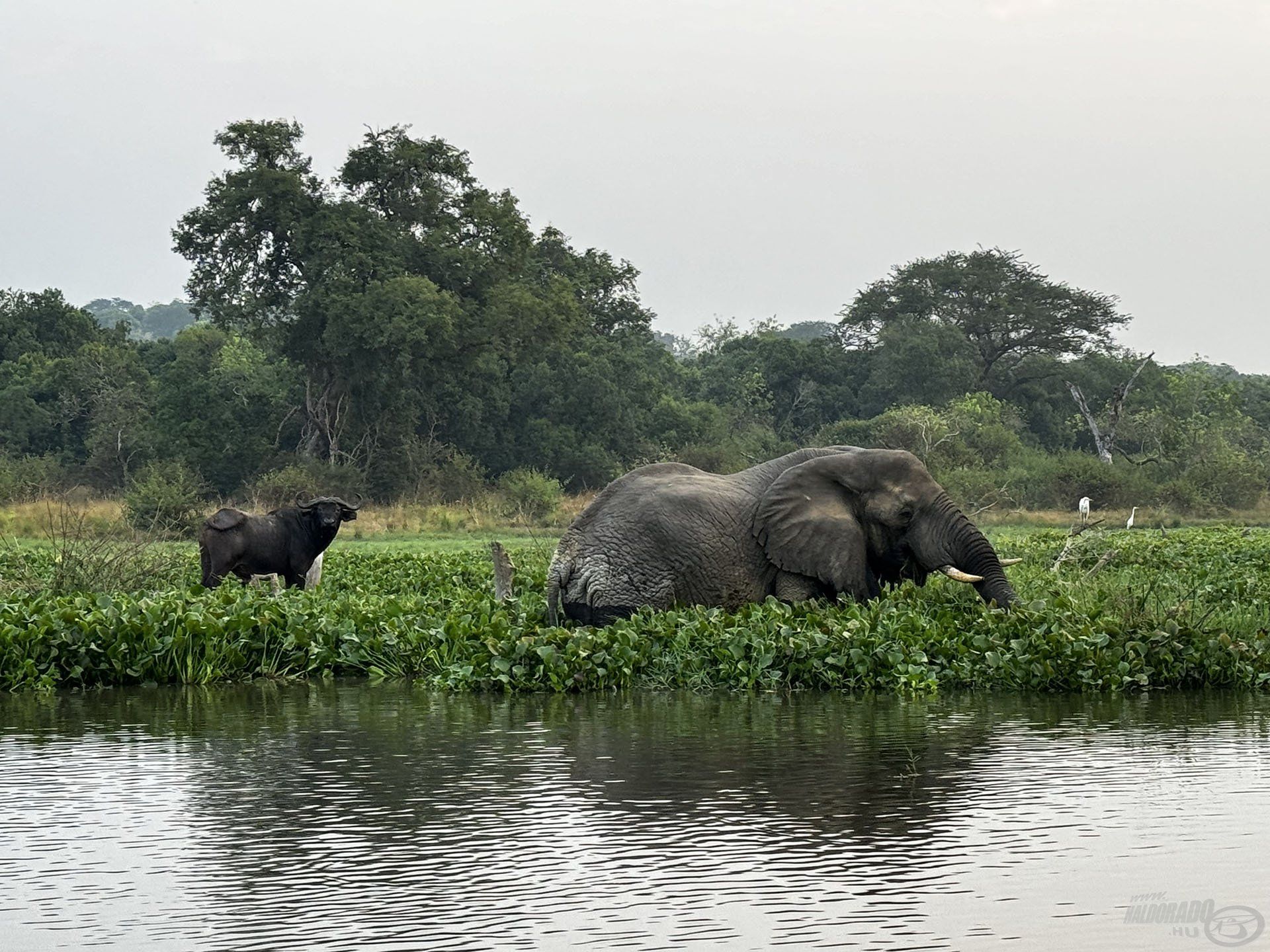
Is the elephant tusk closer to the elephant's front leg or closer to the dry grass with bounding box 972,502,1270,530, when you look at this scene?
the elephant's front leg

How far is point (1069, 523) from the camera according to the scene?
4038 centimetres

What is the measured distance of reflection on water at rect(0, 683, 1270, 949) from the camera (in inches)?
211

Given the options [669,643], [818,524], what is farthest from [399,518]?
[669,643]

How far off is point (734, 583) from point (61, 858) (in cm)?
756

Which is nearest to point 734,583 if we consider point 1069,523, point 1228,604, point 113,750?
point 1228,604

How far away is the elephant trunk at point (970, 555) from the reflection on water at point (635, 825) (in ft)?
8.08

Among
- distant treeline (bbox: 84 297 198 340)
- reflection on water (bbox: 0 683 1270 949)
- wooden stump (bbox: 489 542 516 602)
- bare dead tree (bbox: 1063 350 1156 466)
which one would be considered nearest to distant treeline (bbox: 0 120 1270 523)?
bare dead tree (bbox: 1063 350 1156 466)

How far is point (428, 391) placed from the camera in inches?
1821

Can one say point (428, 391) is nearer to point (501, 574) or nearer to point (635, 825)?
point (501, 574)

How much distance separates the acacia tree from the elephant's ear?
49359 mm

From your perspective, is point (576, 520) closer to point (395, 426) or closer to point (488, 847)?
point (488, 847)

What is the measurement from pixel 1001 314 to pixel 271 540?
48.1m

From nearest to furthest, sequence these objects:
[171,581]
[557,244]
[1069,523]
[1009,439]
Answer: [171,581]
[1069,523]
[1009,439]
[557,244]

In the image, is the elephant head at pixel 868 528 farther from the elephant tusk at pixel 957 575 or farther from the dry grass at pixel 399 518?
the dry grass at pixel 399 518
